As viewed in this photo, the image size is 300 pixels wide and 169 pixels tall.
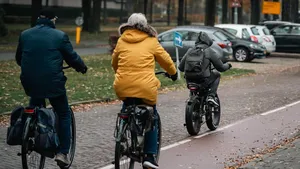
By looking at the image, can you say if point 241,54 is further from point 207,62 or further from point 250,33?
point 207,62

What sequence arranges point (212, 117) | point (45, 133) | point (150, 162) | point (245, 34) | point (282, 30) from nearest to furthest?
point (45, 133), point (150, 162), point (212, 117), point (245, 34), point (282, 30)

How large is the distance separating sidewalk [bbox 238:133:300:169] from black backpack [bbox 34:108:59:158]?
2.17 metres

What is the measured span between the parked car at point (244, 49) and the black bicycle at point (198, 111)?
18.8 meters

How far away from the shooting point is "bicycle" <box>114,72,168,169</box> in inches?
286

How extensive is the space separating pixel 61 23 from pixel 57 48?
201ft

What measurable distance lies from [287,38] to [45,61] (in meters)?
29.3

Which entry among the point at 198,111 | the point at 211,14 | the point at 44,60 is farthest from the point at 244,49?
the point at 44,60

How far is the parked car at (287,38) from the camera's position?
35.2 metres

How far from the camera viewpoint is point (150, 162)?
7.57 m

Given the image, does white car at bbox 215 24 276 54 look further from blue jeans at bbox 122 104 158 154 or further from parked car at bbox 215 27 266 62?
blue jeans at bbox 122 104 158 154

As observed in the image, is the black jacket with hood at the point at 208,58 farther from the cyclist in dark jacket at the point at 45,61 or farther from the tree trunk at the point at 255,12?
the tree trunk at the point at 255,12

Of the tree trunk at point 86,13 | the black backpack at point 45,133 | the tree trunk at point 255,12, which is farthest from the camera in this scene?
the tree trunk at point 86,13

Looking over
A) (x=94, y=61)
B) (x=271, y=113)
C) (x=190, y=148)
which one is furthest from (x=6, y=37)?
(x=190, y=148)

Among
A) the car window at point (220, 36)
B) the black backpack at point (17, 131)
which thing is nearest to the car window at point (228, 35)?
the car window at point (220, 36)
